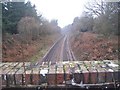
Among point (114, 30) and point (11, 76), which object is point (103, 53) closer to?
point (114, 30)

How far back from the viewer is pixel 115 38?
21375 millimetres

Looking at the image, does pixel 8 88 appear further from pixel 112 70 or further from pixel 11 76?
pixel 112 70

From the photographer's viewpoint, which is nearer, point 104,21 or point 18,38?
point 104,21

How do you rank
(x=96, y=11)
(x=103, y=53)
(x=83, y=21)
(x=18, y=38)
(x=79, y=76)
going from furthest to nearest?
(x=83, y=21), (x=96, y=11), (x=18, y=38), (x=103, y=53), (x=79, y=76)

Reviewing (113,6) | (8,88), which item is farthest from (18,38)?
(8,88)

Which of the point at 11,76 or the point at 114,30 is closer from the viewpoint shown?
the point at 11,76

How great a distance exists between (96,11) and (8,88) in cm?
2997

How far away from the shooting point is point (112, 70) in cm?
284

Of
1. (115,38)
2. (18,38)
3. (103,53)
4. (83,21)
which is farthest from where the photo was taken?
(83,21)

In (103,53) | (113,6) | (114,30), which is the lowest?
(103,53)

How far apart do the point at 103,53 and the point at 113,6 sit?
4389mm

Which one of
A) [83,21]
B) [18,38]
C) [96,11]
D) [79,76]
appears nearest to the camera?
[79,76]

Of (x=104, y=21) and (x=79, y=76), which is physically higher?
(x=104, y=21)

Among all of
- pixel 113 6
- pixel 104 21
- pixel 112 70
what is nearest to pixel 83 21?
pixel 104 21
